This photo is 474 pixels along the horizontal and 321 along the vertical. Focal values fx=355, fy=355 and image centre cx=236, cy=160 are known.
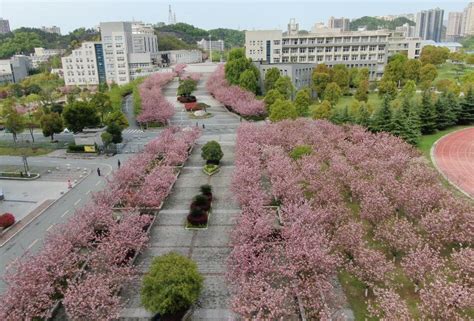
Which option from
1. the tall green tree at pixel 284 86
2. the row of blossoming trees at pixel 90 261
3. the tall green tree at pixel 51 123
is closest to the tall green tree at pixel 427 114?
the tall green tree at pixel 284 86

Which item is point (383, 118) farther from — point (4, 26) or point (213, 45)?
point (4, 26)

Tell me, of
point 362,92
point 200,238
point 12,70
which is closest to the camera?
point 200,238

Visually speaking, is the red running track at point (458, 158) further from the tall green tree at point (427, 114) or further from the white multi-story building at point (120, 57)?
the white multi-story building at point (120, 57)

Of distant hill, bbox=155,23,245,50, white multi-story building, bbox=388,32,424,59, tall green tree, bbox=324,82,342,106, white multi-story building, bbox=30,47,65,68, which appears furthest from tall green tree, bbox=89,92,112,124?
distant hill, bbox=155,23,245,50

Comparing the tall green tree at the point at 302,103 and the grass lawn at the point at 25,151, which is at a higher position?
the tall green tree at the point at 302,103

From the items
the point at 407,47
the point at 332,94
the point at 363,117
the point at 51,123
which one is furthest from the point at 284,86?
the point at 407,47

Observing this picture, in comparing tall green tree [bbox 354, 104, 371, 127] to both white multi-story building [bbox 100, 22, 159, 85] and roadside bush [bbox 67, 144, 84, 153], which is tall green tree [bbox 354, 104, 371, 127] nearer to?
roadside bush [bbox 67, 144, 84, 153]
